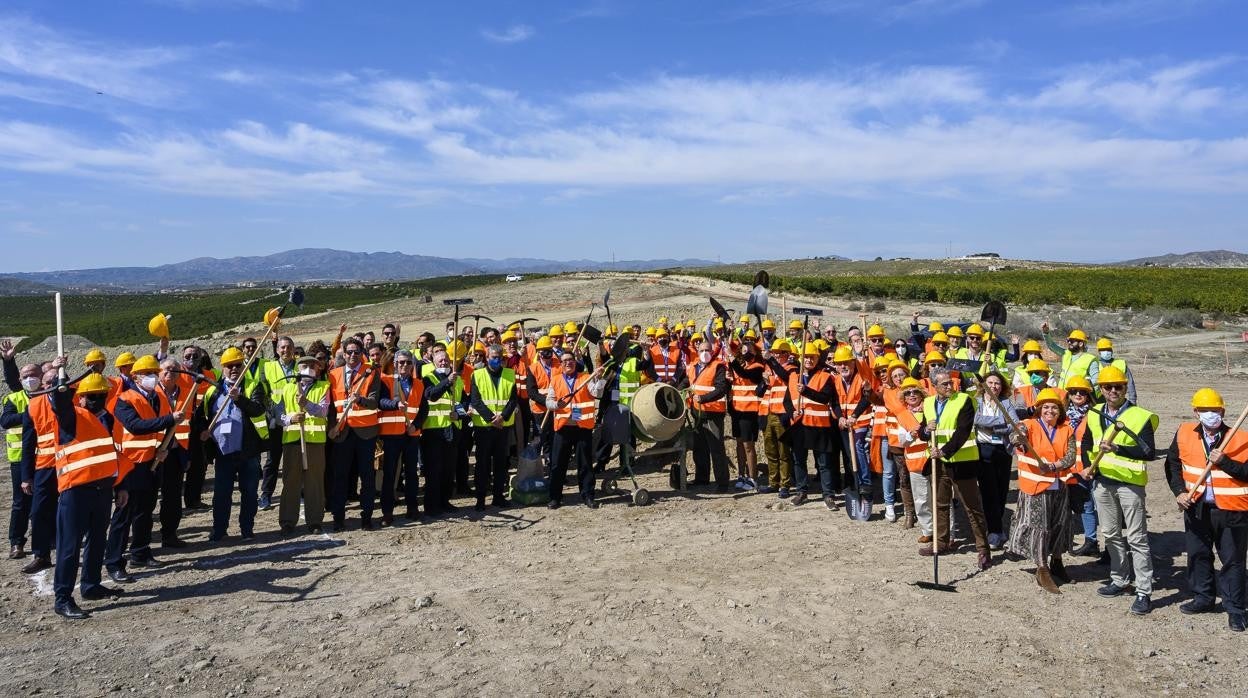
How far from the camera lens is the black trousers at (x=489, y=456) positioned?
33.6 feet

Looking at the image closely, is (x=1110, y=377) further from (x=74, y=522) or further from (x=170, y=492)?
(x=170, y=492)

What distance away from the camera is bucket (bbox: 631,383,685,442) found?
10.5 metres

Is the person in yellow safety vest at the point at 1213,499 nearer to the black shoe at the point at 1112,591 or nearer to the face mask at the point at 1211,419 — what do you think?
the face mask at the point at 1211,419

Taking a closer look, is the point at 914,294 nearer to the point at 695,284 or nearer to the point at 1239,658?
the point at 695,284

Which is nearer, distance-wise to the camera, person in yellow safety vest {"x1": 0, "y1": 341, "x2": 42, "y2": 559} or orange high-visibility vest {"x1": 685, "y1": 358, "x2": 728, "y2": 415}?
person in yellow safety vest {"x1": 0, "y1": 341, "x2": 42, "y2": 559}

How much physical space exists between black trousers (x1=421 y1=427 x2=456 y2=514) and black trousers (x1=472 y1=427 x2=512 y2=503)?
33cm

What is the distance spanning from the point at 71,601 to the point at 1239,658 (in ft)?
28.4

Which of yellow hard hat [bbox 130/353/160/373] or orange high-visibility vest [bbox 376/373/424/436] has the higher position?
yellow hard hat [bbox 130/353/160/373]

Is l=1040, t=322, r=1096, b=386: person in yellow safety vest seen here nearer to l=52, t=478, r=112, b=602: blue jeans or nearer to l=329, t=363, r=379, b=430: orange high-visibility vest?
l=329, t=363, r=379, b=430: orange high-visibility vest

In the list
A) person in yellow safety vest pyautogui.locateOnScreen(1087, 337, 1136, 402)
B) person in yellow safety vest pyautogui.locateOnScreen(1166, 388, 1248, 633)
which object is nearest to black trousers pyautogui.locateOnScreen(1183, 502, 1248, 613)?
person in yellow safety vest pyautogui.locateOnScreen(1166, 388, 1248, 633)

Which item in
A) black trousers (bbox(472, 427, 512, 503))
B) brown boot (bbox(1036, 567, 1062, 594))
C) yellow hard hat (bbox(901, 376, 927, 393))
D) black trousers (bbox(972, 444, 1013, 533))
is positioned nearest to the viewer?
brown boot (bbox(1036, 567, 1062, 594))

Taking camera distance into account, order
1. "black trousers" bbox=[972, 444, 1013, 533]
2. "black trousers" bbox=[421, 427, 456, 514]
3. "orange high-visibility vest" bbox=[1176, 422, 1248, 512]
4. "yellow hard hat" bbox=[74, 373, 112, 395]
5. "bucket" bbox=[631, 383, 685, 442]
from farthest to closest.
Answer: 1. "bucket" bbox=[631, 383, 685, 442]
2. "black trousers" bbox=[421, 427, 456, 514]
3. "black trousers" bbox=[972, 444, 1013, 533]
4. "yellow hard hat" bbox=[74, 373, 112, 395]
5. "orange high-visibility vest" bbox=[1176, 422, 1248, 512]

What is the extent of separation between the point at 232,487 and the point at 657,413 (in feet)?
15.5

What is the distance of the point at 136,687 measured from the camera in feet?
18.7
